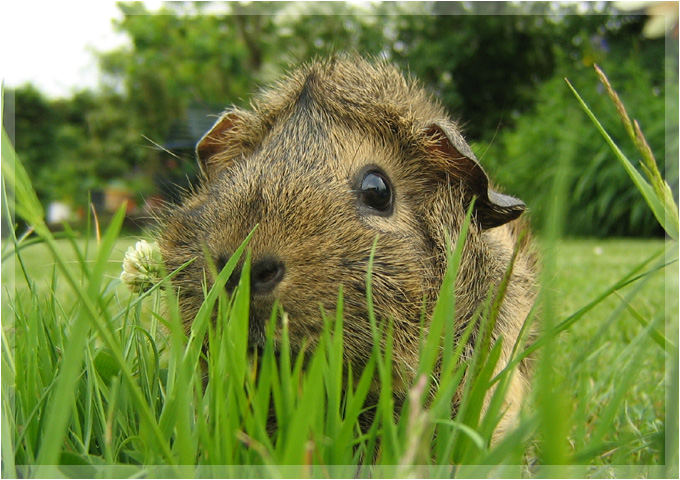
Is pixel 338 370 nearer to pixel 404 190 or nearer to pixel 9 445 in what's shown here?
pixel 9 445

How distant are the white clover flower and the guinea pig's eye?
2.31 feet

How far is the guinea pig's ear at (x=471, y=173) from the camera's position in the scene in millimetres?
1837

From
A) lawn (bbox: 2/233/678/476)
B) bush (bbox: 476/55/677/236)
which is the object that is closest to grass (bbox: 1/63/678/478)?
lawn (bbox: 2/233/678/476)

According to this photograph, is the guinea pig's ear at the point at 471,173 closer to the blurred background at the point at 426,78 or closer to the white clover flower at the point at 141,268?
the white clover flower at the point at 141,268

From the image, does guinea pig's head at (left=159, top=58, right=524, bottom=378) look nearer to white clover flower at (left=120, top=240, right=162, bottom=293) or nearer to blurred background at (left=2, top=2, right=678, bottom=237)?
white clover flower at (left=120, top=240, right=162, bottom=293)

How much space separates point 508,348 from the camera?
6.25ft

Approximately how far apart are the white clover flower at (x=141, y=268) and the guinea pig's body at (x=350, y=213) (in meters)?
0.08

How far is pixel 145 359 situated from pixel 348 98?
1.08 metres

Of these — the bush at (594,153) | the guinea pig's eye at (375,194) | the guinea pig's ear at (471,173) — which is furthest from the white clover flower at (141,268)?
the bush at (594,153)

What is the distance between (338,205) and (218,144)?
87 cm

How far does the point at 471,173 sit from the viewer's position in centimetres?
188

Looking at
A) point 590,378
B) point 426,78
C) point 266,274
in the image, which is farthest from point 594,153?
point 266,274

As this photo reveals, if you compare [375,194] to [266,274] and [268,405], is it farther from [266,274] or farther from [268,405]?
[268,405]

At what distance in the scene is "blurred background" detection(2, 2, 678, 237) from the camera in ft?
35.1
